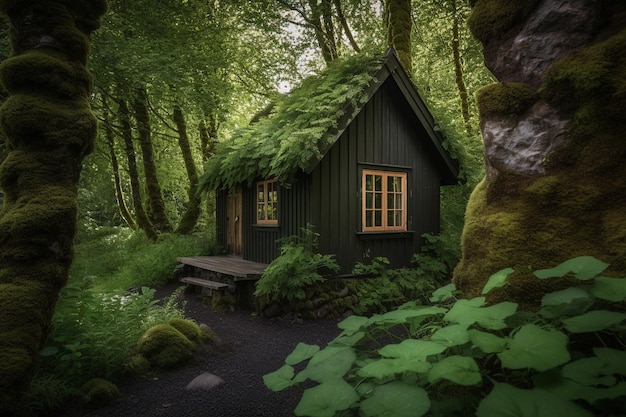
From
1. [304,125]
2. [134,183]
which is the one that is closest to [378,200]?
[304,125]

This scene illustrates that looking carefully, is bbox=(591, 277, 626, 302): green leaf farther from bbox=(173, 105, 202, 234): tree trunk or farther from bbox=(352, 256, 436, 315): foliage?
bbox=(173, 105, 202, 234): tree trunk

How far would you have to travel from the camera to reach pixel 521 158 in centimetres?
248

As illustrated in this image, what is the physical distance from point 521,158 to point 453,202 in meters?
8.65

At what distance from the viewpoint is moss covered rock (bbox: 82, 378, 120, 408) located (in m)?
3.50

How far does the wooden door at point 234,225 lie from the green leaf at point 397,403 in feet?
29.5

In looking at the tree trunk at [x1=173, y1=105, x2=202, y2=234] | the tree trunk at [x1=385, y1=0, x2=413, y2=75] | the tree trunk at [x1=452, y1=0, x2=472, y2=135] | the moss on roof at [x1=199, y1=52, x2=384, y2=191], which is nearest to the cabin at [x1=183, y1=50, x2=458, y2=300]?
the moss on roof at [x1=199, y1=52, x2=384, y2=191]

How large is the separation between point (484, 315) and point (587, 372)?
0.45 meters

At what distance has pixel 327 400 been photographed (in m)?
1.56

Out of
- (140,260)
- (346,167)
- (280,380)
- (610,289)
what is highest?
(346,167)

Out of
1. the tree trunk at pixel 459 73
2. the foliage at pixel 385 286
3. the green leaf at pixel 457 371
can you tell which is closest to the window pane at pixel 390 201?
the foliage at pixel 385 286

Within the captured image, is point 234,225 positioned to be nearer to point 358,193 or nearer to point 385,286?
Answer: point 358,193

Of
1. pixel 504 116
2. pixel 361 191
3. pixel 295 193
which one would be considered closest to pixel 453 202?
pixel 361 191

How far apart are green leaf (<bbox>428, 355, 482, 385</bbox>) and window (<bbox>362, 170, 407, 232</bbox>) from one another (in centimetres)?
663

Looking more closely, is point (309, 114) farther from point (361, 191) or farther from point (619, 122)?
point (619, 122)
